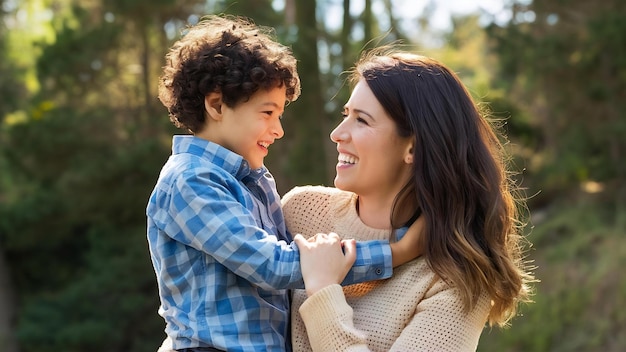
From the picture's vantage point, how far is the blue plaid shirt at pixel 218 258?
7.18ft

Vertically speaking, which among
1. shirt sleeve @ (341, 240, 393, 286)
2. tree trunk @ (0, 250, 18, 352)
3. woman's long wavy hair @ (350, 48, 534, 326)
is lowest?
tree trunk @ (0, 250, 18, 352)

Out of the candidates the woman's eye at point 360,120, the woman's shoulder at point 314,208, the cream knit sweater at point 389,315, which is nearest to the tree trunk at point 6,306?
the woman's shoulder at point 314,208

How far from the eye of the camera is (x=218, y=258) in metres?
2.19

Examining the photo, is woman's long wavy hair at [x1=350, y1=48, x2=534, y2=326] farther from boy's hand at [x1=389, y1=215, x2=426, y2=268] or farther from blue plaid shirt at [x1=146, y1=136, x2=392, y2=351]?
blue plaid shirt at [x1=146, y1=136, x2=392, y2=351]

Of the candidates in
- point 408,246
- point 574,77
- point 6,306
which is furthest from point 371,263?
point 6,306

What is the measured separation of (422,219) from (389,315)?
0.28 meters

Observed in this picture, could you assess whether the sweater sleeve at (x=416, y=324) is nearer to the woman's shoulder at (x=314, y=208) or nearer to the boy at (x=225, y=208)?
the boy at (x=225, y=208)

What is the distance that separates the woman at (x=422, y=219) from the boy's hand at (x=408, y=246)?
0.02m

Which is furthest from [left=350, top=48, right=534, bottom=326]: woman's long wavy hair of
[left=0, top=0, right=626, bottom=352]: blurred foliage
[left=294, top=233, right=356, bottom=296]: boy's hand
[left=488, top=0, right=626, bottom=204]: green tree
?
[left=488, top=0, right=626, bottom=204]: green tree

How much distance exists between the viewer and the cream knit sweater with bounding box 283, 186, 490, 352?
2227 mm

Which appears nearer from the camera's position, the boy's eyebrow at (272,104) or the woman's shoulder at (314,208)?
the boy's eyebrow at (272,104)

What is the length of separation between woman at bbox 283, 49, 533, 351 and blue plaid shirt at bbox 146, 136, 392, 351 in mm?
95

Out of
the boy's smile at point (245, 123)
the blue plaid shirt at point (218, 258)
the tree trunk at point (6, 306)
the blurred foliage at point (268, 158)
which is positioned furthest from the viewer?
the tree trunk at point (6, 306)

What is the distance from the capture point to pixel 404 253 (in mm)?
2373
